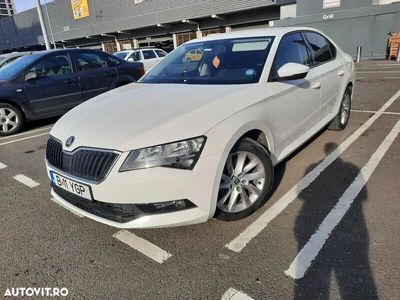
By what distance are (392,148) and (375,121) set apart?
5.12ft

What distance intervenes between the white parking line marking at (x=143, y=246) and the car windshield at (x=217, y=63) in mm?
1647

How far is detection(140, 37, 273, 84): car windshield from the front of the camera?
3.30 metres

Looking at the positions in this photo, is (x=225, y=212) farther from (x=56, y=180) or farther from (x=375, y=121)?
(x=375, y=121)

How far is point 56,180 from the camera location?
2.87 metres

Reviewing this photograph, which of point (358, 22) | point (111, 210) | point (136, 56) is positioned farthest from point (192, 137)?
point (358, 22)

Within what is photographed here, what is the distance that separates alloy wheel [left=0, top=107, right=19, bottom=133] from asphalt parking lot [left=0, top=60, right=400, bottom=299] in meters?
3.20

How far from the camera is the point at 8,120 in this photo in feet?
22.0

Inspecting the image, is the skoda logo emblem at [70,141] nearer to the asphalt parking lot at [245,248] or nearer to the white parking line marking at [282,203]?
the asphalt parking lot at [245,248]

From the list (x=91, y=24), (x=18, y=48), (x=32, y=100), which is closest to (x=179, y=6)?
(x=91, y=24)

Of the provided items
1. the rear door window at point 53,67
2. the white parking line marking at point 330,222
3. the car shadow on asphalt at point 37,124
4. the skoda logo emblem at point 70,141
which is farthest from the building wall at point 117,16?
the skoda logo emblem at point 70,141

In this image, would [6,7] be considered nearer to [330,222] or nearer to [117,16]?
[117,16]

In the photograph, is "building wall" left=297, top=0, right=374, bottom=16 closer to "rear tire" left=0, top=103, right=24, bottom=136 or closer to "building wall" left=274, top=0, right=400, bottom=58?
"building wall" left=274, top=0, right=400, bottom=58

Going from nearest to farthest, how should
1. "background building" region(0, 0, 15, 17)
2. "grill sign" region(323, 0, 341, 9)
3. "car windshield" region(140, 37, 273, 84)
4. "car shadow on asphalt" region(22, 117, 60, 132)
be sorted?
"car windshield" region(140, 37, 273, 84), "car shadow on asphalt" region(22, 117, 60, 132), "grill sign" region(323, 0, 341, 9), "background building" region(0, 0, 15, 17)

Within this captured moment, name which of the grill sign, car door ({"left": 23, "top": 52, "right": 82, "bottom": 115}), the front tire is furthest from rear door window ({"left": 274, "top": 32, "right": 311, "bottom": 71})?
the grill sign
